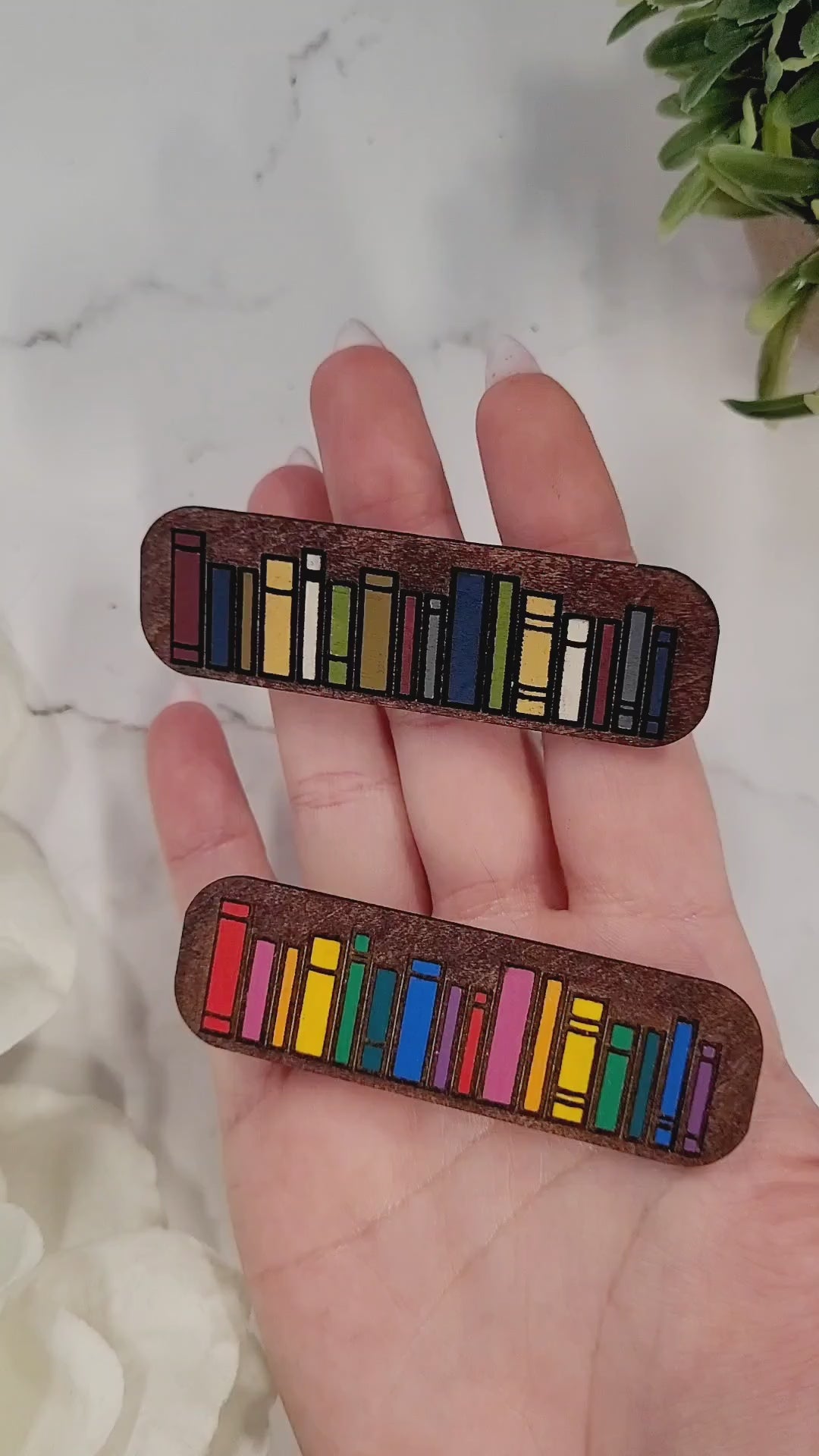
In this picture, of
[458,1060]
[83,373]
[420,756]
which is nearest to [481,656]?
[420,756]

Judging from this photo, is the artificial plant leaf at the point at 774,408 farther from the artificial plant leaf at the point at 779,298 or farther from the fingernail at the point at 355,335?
the fingernail at the point at 355,335

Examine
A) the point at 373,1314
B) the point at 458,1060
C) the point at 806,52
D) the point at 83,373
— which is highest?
the point at 806,52

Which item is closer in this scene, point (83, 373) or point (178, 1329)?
point (178, 1329)

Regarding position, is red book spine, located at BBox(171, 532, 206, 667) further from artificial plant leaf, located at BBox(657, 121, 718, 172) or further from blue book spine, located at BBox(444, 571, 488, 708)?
artificial plant leaf, located at BBox(657, 121, 718, 172)

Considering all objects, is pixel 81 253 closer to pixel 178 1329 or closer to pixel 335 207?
pixel 335 207

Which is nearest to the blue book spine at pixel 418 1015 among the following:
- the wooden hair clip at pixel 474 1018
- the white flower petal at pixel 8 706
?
the wooden hair clip at pixel 474 1018

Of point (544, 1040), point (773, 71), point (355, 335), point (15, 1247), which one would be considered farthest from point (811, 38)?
point (15, 1247)

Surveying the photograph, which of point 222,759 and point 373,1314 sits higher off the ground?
point 222,759
